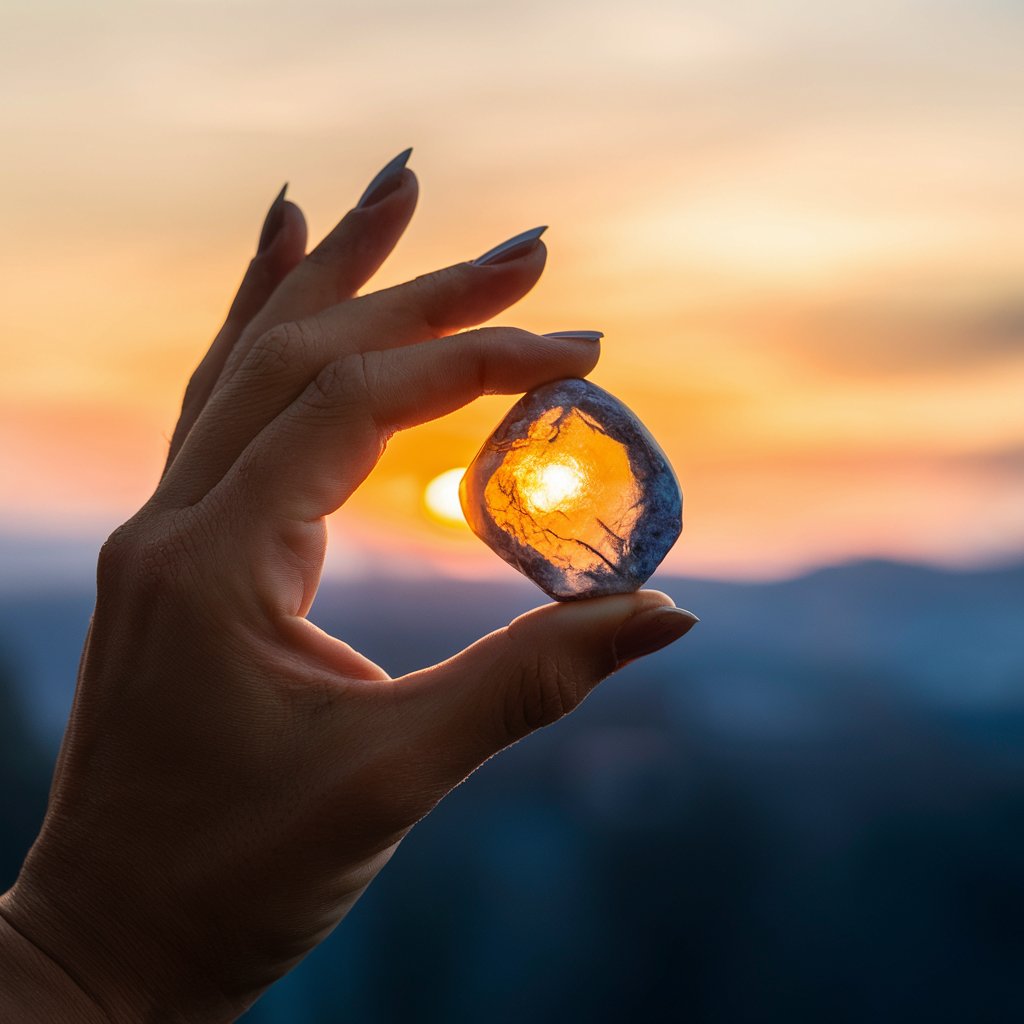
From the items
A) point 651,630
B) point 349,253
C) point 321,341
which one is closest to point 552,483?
point 651,630

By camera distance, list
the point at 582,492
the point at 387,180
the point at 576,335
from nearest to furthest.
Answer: the point at 582,492
the point at 576,335
the point at 387,180

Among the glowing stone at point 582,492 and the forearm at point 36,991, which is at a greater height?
the glowing stone at point 582,492

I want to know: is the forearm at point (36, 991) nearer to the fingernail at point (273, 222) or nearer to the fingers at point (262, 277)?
the fingers at point (262, 277)

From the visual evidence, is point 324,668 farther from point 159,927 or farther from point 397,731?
point 159,927

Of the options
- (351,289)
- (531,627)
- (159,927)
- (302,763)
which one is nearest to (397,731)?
(302,763)

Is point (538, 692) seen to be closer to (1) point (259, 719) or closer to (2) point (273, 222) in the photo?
(1) point (259, 719)

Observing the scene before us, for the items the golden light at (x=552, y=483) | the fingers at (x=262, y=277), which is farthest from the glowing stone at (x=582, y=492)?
the fingers at (x=262, y=277)
